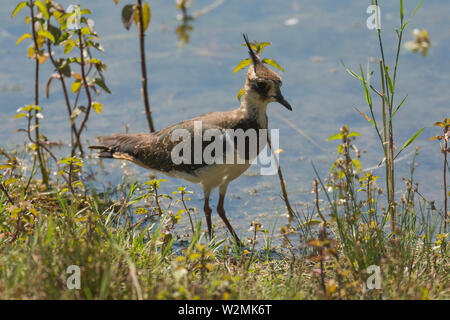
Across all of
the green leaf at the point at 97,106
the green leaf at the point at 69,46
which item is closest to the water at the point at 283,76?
the green leaf at the point at 97,106

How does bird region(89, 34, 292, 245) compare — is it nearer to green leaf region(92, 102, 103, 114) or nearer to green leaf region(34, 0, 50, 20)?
green leaf region(92, 102, 103, 114)

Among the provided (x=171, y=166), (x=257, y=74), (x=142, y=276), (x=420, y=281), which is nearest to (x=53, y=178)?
(x=171, y=166)

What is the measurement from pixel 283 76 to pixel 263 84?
3002 millimetres

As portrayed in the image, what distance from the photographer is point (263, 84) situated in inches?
211

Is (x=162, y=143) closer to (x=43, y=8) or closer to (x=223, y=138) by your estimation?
(x=223, y=138)

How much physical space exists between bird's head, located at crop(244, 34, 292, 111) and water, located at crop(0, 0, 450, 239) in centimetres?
131

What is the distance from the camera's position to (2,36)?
9281mm

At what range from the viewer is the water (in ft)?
23.1

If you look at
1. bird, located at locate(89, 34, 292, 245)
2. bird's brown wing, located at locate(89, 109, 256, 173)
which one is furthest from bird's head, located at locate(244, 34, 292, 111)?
bird's brown wing, located at locate(89, 109, 256, 173)

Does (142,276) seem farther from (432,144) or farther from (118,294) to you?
(432,144)

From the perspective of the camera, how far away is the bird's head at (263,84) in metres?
5.34

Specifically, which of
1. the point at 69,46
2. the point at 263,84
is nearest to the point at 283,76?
the point at 263,84

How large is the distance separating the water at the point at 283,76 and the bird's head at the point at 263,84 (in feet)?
4.28

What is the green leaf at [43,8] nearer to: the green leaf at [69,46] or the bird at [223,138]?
the green leaf at [69,46]
